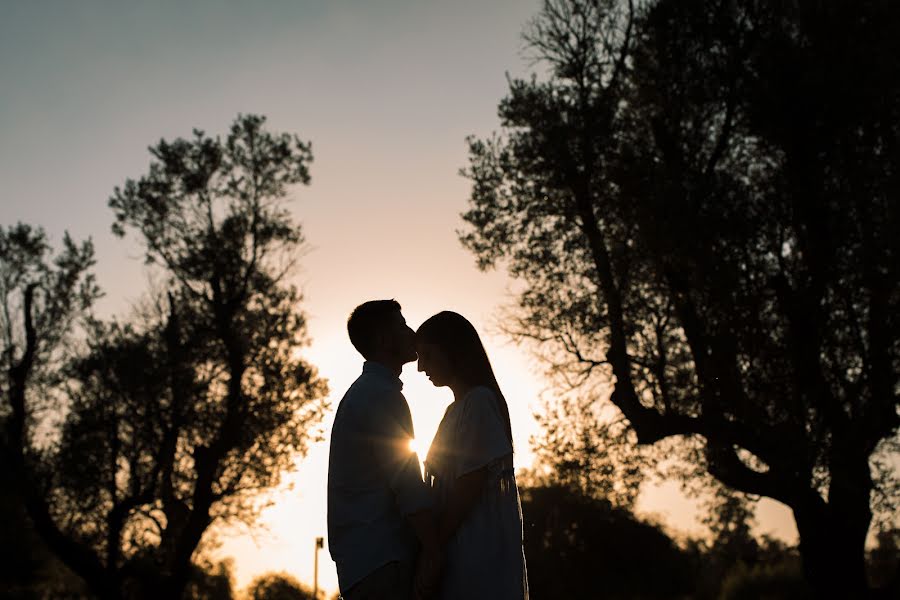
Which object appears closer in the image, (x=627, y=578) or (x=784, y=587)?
(x=784, y=587)

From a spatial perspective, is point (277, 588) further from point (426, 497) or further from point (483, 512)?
point (426, 497)

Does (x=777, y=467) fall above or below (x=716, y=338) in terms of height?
below

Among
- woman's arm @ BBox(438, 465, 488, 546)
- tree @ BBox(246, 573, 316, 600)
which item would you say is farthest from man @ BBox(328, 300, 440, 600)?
tree @ BBox(246, 573, 316, 600)

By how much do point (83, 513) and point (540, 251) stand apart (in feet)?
62.9

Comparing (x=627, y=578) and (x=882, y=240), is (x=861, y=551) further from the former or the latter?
(x=627, y=578)

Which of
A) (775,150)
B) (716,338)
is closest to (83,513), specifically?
(716,338)

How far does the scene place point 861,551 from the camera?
59.3ft

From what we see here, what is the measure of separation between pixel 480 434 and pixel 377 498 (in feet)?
2.24

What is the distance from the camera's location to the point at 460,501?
16.0 feet

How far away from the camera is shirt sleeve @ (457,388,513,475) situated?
16.1 feet

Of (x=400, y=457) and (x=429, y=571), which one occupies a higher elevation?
(x=400, y=457)

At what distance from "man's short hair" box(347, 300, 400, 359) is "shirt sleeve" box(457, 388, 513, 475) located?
28.5 inches

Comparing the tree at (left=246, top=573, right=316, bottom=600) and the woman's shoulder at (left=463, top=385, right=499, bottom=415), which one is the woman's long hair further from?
the tree at (left=246, top=573, right=316, bottom=600)

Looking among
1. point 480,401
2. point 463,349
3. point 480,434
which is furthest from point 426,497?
point 463,349
